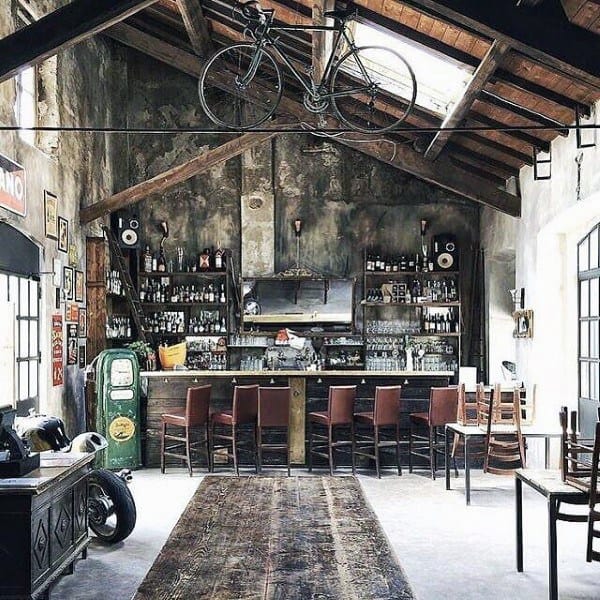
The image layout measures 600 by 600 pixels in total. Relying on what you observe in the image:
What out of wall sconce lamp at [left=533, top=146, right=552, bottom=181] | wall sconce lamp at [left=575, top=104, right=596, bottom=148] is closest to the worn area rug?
wall sconce lamp at [left=575, top=104, right=596, bottom=148]

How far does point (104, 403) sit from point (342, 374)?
2.80m

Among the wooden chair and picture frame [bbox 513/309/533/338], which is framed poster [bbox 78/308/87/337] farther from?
picture frame [bbox 513/309/533/338]

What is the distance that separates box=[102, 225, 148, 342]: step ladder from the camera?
12.3 metres

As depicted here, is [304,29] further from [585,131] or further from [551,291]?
[551,291]

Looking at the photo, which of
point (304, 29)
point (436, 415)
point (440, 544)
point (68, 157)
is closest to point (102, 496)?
point (440, 544)

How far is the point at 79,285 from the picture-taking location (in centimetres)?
1102

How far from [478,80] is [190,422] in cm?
482

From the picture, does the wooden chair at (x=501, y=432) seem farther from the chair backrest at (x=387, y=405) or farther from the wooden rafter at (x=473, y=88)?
the wooden rafter at (x=473, y=88)

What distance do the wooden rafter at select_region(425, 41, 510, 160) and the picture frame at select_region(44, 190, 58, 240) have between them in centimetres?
438

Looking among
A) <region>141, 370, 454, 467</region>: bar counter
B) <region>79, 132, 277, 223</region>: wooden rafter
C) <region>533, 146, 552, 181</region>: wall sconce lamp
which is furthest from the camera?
<region>79, 132, 277, 223</region>: wooden rafter

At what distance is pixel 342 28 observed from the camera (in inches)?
263

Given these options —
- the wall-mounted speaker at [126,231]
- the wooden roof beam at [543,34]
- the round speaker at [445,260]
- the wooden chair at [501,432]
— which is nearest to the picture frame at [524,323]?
the wooden chair at [501,432]

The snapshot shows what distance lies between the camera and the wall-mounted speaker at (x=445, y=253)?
13.3 meters

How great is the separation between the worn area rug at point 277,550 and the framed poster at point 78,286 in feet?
20.2
